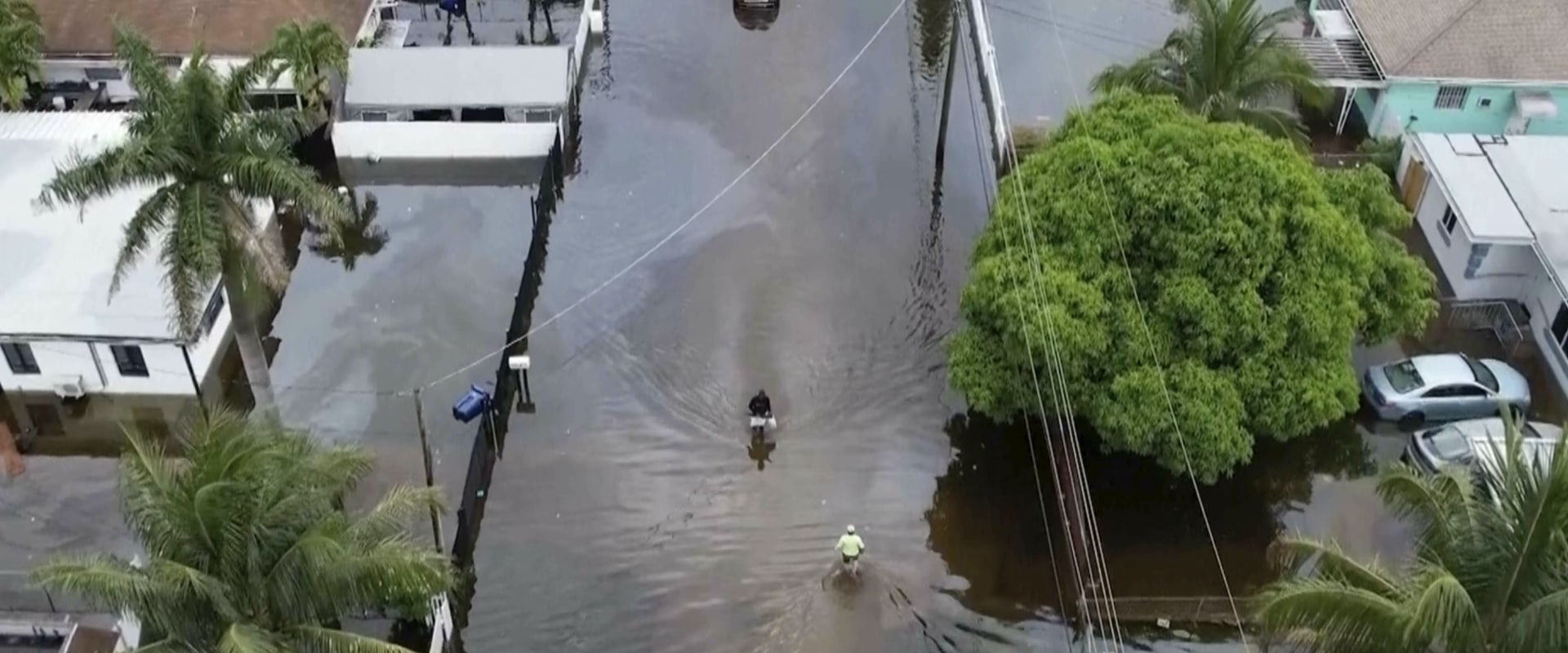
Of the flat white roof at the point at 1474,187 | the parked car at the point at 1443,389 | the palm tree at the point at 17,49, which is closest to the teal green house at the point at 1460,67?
the flat white roof at the point at 1474,187

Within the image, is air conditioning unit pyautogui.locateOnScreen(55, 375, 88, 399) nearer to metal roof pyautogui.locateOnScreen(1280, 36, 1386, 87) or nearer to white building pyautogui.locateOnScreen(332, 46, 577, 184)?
white building pyautogui.locateOnScreen(332, 46, 577, 184)

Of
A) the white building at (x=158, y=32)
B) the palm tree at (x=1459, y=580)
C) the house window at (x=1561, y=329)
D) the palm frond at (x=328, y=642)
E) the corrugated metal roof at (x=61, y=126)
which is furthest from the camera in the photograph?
the white building at (x=158, y=32)

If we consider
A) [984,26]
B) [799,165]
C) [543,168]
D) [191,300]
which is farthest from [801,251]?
[191,300]

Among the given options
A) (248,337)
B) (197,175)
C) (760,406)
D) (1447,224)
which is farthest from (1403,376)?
(197,175)

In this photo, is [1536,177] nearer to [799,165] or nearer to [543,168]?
[799,165]

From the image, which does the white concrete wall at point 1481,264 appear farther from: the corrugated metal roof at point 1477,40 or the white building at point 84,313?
the white building at point 84,313

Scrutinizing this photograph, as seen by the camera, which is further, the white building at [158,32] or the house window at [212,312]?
the white building at [158,32]

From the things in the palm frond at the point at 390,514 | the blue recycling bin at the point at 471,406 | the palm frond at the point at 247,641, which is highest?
the palm frond at the point at 390,514
